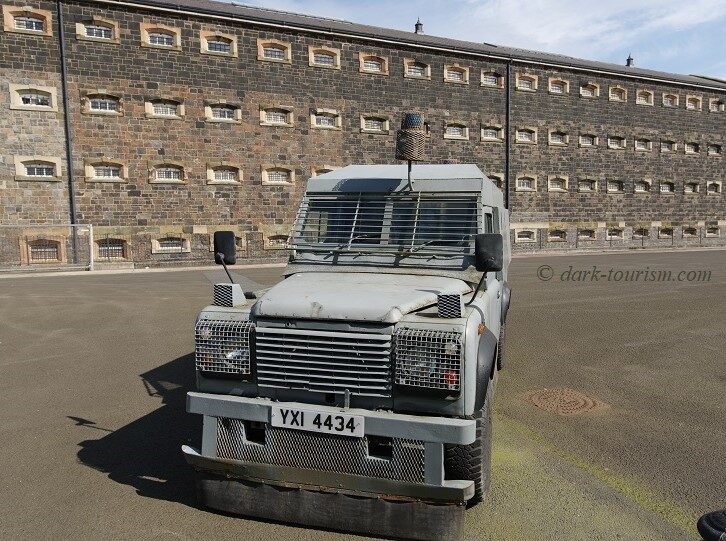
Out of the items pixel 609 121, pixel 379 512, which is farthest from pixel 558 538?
pixel 609 121

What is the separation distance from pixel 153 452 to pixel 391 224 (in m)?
3.11

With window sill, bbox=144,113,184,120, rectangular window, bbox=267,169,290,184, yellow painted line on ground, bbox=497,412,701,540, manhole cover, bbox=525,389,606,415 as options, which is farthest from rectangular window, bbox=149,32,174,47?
yellow painted line on ground, bbox=497,412,701,540

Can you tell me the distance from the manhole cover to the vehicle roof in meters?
2.59

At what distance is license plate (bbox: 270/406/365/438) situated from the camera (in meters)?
3.52

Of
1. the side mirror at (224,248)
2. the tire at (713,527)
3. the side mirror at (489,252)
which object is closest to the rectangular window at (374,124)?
the side mirror at (224,248)

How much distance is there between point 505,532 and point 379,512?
0.89 metres

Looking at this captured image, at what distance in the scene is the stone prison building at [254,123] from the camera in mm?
21547

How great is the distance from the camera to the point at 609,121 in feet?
110

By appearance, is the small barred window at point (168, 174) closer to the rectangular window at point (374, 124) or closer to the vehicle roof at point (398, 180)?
the rectangular window at point (374, 124)

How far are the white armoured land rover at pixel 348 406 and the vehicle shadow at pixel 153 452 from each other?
0.64 m

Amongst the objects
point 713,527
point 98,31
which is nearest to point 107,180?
point 98,31

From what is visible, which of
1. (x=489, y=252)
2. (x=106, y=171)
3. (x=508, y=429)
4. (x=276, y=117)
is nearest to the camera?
(x=489, y=252)

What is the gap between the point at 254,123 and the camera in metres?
24.9

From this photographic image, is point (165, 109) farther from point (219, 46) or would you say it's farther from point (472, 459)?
point (472, 459)
